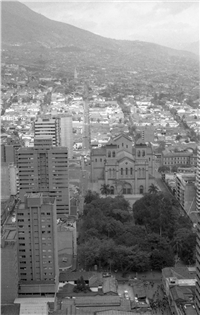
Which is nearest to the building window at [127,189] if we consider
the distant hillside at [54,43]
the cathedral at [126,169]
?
the cathedral at [126,169]

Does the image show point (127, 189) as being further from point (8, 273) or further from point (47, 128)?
point (8, 273)

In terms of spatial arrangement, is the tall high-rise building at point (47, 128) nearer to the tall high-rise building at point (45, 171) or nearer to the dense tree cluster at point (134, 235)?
the dense tree cluster at point (134, 235)

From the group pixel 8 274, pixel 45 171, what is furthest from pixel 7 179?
pixel 8 274

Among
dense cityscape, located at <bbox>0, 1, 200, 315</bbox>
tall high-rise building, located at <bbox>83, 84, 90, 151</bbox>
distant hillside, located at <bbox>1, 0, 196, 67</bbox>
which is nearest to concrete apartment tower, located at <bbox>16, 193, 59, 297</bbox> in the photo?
dense cityscape, located at <bbox>0, 1, 200, 315</bbox>

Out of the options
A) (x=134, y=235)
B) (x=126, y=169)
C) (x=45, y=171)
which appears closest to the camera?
(x=134, y=235)

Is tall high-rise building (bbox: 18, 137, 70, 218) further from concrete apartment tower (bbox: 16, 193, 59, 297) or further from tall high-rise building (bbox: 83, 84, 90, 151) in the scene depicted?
tall high-rise building (bbox: 83, 84, 90, 151)
